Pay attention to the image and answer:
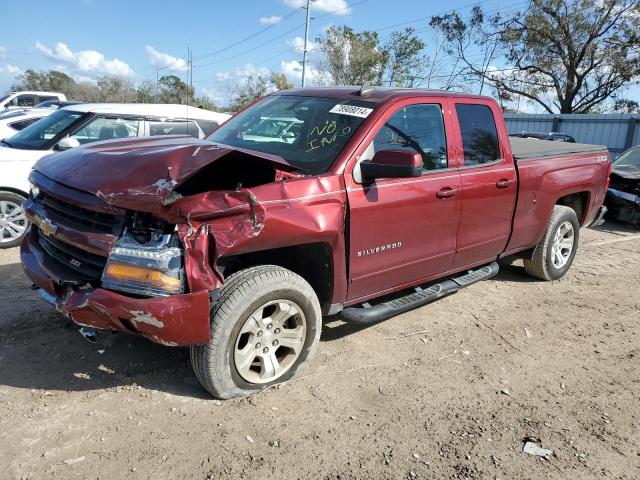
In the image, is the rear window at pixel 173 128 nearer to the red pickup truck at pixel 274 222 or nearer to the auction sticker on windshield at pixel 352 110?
the red pickup truck at pixel 274 222

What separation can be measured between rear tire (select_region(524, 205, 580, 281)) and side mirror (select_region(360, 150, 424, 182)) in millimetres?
2817

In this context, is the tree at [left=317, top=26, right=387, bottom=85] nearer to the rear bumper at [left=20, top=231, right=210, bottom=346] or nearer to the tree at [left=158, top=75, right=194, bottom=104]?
the tree at [left=158, top=75, right=194, bottom=104]

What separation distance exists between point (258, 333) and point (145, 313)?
747mm

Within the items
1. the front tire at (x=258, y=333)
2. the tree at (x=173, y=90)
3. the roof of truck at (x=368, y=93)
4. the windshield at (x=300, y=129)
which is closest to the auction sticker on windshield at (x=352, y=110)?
the windshield at (x=300, y=129)

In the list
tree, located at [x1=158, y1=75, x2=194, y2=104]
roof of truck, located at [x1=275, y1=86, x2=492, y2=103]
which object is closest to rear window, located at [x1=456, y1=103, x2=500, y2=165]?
roof of truck, located at [x1=275, y1=86, x2=492, y2=103]

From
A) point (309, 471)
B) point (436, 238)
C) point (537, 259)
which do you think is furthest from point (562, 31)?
point (309, 471)

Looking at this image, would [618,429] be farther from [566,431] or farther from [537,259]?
[537,259]

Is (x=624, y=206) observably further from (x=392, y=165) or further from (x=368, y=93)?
(x=392, y=165)

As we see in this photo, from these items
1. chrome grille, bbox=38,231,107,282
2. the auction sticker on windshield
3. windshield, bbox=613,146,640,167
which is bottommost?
chrome grille, bbox=38,231,107,282

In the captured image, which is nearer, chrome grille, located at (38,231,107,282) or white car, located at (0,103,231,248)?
chrome grille, located at (38,231,107,282)

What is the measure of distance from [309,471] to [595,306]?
12.7ft

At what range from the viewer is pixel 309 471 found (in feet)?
8.83

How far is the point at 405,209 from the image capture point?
3768 millimetres

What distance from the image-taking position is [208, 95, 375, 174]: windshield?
142 inches
